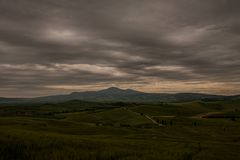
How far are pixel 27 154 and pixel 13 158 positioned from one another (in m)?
3.48

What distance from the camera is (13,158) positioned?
138ft

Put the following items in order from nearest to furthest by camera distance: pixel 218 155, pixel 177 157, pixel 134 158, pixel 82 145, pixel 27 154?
pixel 27 154
pixel 134 158
pixel 177 157
pixel 218 155
pixel 82 145

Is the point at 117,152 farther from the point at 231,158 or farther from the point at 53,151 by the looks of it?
the point at 231,158

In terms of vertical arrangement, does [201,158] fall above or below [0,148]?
below

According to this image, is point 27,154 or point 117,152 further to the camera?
point 117,152

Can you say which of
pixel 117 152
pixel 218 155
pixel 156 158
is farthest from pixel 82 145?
pixel 218 155

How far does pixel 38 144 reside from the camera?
54406 mm

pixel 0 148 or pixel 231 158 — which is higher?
pixel 0 148

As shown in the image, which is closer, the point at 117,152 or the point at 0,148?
the point at 0,148

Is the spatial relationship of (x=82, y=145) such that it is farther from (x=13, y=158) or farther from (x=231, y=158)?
(x=231, y=158)

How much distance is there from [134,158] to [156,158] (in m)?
4.63

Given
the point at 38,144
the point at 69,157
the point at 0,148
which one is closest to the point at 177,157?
the point at 69,157

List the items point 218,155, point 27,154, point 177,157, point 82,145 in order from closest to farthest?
point 27,154, point 177,157, point 218,155, point 82,145

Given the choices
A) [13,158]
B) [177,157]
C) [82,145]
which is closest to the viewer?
[13,158]
